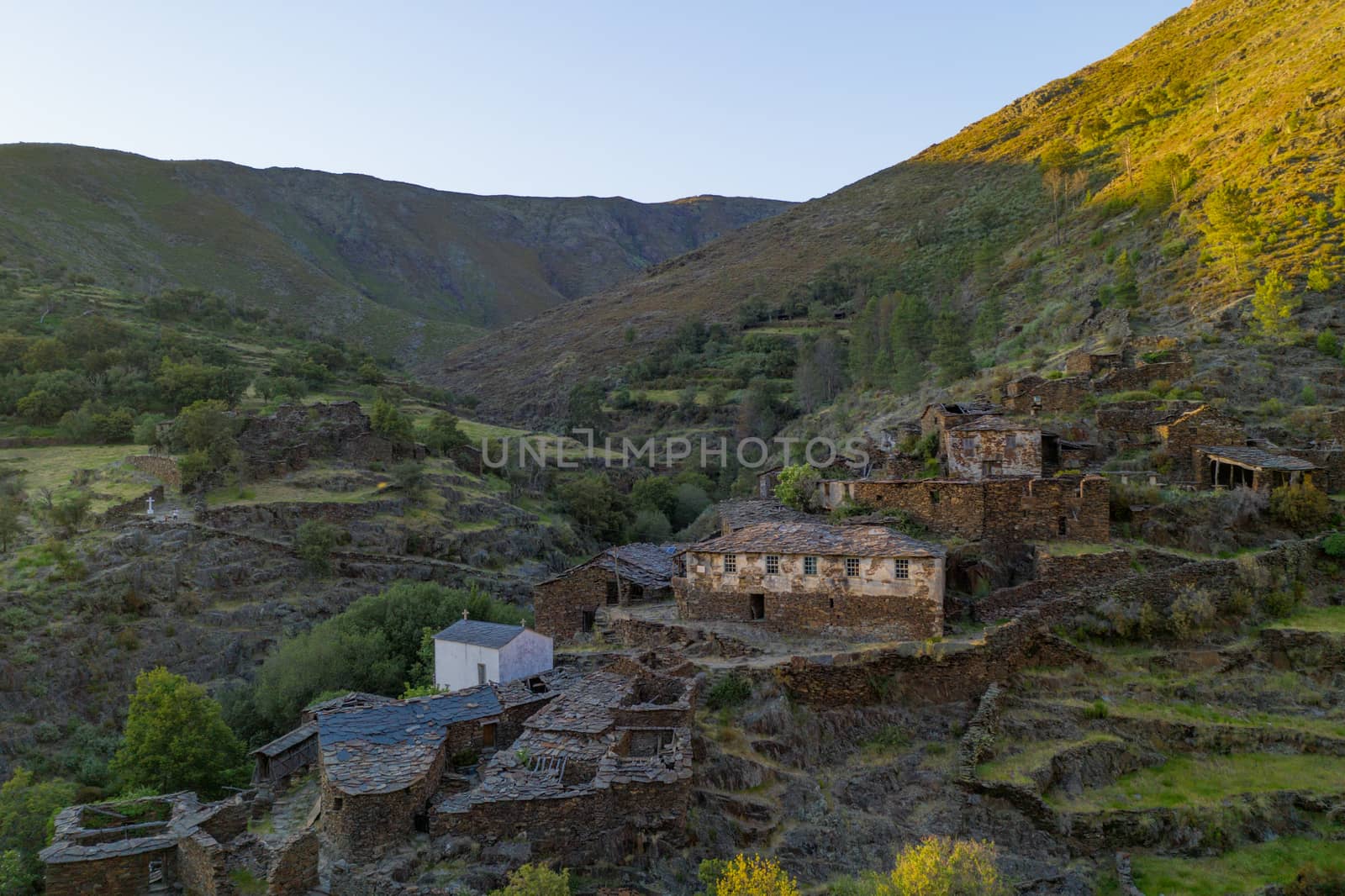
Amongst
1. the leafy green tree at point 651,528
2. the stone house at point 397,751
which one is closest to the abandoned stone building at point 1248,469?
the stone house at point 397,751

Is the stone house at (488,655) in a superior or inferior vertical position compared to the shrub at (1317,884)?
superior

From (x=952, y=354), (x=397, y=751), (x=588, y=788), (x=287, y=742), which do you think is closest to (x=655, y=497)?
(x=952, y=354)

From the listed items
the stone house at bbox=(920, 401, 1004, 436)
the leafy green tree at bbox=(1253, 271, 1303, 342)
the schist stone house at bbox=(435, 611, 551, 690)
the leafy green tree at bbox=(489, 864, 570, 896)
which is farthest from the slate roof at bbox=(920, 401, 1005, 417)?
the leafy green tree at bbox=(489, 864, 570, 896)

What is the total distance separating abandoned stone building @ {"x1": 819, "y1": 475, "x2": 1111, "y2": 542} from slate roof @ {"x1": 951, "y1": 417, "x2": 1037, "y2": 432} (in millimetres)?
2464

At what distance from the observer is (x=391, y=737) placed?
49.4 ft

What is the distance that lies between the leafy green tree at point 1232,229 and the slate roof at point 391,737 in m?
36.1

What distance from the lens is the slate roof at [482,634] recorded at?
66.2ft

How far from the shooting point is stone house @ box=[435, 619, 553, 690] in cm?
1967

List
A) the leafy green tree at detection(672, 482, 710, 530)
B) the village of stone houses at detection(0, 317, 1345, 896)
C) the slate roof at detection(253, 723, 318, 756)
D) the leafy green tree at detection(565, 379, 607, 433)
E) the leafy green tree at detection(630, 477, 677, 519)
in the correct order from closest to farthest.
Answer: the village of stone houses at detection(0, 317, 1345, 896) < the slate roof at detection(253, 723, 318, 756) < the leafy green tree at detection(630, 477, 677, 519) < the leafy green tree at detection(672, 482, 710, 530) < the leafy green tree at detection(565, 379, 607, 433)

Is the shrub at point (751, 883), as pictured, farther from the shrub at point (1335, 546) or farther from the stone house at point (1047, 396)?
the stone house at point (1047, 396)

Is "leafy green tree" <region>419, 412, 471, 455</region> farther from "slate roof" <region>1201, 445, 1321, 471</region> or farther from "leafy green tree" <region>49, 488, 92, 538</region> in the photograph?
"slate roof" <region>1201, 445, 1321, 471</region>

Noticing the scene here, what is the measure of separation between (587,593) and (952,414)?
474 inches

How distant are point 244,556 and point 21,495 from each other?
10416 mm

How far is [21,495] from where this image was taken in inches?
1443
